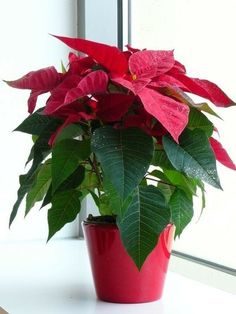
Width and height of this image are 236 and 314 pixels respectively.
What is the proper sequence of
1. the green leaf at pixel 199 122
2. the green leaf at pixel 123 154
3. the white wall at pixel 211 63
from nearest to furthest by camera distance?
the green leaf at pixel 123 154
the green leaf at pixel 199 122
the white wall at pixel 211 63

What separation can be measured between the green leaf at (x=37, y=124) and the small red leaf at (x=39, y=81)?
0.05 m

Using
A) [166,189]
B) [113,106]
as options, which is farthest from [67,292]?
[113,106]

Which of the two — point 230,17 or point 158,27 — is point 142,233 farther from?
point 158,27

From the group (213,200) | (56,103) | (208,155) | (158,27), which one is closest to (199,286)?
(213,200)

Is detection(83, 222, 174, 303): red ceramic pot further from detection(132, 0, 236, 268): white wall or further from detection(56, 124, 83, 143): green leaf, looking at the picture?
detection(132, 0, 236, 268): white wall

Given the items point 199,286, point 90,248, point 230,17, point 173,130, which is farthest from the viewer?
point 230,17

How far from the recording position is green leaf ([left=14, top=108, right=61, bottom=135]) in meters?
0.85

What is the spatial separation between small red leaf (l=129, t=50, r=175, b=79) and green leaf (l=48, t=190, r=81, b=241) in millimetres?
227

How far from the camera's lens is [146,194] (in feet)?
2.58

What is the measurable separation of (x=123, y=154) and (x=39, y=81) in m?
0.21

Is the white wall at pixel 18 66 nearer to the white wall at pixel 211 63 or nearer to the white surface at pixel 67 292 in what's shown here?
the white surface at pixel 67 292

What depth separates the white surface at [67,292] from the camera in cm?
87

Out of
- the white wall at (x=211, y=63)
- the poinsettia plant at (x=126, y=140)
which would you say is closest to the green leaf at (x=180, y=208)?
the poinsettia plant at (x=126, y=140)

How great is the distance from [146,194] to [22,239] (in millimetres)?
830
